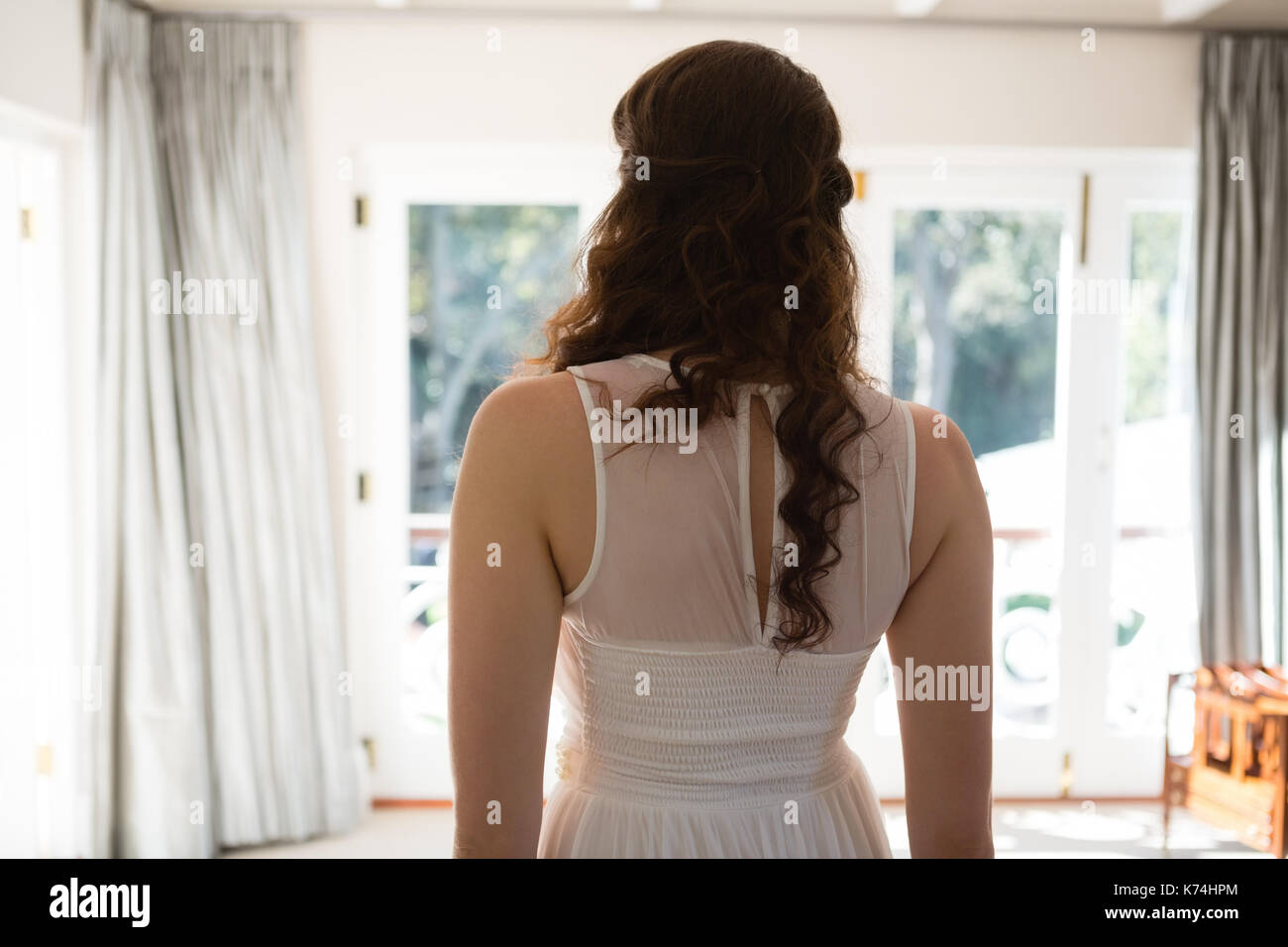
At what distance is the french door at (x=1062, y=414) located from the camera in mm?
3398

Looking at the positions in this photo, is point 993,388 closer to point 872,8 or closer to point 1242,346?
point 1242,346

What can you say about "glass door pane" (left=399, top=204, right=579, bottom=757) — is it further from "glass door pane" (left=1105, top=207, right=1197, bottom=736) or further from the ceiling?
"glass door pane" (left=1105, top=207, right=1197, bottom=736)

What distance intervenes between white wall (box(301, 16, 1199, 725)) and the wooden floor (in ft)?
3.42

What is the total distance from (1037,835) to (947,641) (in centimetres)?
277

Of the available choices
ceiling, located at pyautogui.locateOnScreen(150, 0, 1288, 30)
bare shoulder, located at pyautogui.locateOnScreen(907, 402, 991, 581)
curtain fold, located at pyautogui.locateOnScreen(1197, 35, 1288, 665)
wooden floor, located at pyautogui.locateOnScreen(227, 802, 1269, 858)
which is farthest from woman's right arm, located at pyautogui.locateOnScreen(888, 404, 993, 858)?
curtain fold, located at pyautogui.locateOnScreen(1197, 35, 1288, 665)

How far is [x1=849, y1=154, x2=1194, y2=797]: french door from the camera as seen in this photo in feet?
11.1

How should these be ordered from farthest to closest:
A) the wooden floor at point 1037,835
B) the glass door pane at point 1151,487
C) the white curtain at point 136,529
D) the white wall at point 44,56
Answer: the glass door pane at point 1151,487 < the wooden floor at point 1037,835 < the white curtain at point 136,529 < the white wall at point 44,56

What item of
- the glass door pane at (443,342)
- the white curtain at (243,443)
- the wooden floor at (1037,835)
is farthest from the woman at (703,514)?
the glass door pane at (443,342)

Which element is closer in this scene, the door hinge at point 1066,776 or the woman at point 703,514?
the woman at point 703,514

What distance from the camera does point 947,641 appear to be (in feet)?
2.78

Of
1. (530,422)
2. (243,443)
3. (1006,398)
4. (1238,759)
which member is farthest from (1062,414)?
(530,422)

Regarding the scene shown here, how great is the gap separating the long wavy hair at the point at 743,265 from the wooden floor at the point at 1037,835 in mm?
2508

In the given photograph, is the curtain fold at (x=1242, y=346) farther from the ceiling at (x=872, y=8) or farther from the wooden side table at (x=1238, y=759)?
the wooden side table at (x=1238, y=759)

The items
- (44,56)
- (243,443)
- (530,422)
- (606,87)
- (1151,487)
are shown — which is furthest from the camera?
(1151,487)
